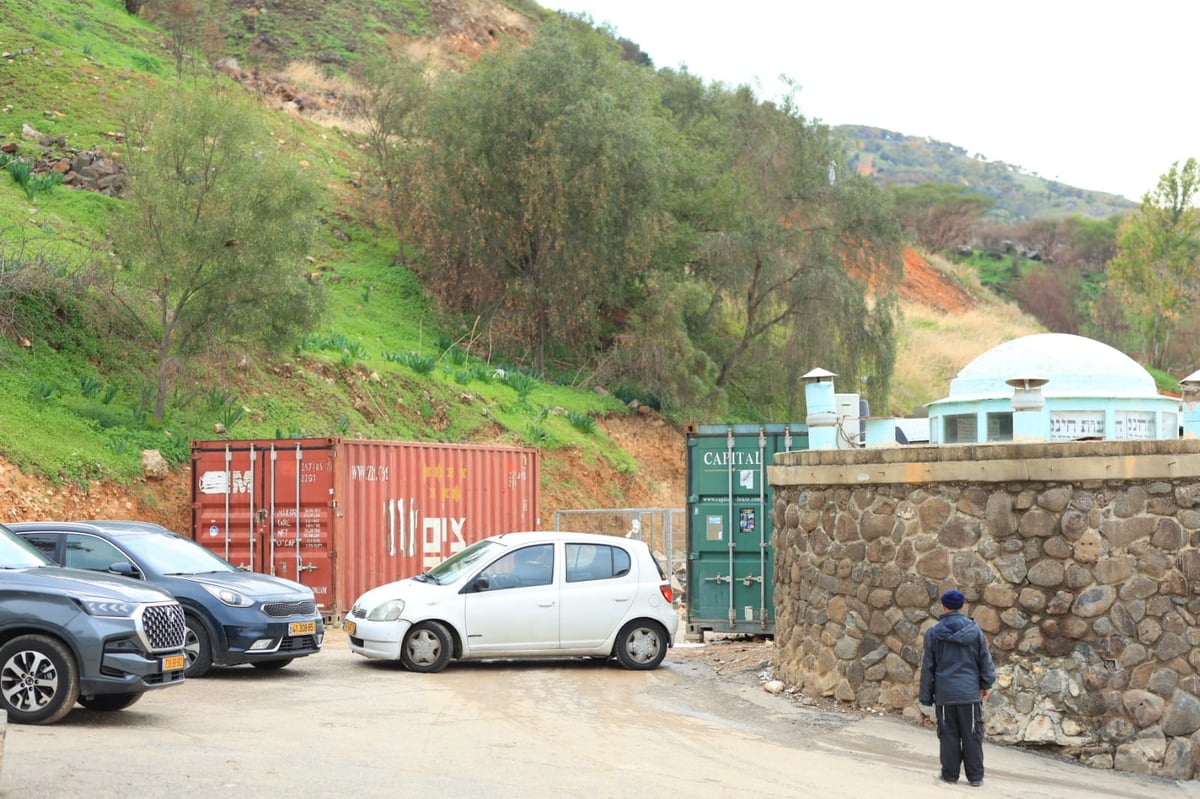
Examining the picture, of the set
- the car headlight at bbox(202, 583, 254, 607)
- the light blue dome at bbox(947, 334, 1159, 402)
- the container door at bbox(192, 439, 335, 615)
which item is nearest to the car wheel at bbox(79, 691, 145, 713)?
the car headlight at bbox(202, 583, 254, 607)

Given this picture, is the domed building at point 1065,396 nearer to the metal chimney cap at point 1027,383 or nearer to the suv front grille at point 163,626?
the metal chimney cap at point 1027,383

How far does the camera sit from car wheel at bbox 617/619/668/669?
585 inches

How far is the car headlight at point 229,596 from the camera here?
12891mm

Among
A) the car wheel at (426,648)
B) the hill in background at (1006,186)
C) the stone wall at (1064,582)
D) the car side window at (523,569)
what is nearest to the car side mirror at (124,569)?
the car wheel at (426,648)

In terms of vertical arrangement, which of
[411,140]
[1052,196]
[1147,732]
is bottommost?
[1147,732]

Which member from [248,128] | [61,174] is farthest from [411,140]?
[248,128]

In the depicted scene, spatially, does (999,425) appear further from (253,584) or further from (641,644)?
(253,584)

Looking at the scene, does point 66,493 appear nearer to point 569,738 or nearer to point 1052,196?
point 569,738

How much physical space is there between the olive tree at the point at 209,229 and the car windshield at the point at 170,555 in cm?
1023

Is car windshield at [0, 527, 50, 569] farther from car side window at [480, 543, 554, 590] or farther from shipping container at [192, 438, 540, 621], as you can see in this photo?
shipping container at [192, 438, 540, 621]

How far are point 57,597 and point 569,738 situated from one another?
413cm

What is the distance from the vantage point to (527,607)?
567 inches

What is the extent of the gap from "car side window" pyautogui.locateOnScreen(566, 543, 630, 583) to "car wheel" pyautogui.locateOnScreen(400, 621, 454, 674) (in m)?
1.57

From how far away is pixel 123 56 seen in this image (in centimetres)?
4591
